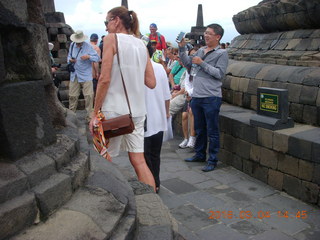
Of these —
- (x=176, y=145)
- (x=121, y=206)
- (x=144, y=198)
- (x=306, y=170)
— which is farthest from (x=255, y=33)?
(x=121, y=206)

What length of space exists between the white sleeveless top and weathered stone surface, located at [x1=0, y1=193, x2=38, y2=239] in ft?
4.61

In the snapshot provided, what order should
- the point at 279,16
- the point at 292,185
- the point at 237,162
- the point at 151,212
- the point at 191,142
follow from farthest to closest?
the point at 279,16 → the point at 191,142 → the point at 237,162 → the point at 292,185 → the point at 151,212

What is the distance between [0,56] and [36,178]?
2.33ft

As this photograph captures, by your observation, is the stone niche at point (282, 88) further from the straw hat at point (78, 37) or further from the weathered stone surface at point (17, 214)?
the straw hat at point (78, 37)

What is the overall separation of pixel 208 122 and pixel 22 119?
11.2 feet

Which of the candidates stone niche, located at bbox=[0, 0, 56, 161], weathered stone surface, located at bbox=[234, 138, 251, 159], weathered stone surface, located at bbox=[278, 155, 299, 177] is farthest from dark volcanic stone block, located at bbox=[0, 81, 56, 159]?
weathered stone surface, located at bbox=[234, 138, 251, 159]

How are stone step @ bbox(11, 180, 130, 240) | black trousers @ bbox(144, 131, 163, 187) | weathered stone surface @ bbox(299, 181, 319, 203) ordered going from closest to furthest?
stone step @ bbox(11, 180, 130, 240) < black trousers @ bbox(144, 131, 163, 187) < weathered stone surface @ bbox(299, 181, 319, 203)

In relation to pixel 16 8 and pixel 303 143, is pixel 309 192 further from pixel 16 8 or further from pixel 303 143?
pixel 16 8

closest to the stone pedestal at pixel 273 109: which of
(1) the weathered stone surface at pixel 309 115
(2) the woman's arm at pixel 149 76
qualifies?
(1) the weathered stone surface at pixel 309 115

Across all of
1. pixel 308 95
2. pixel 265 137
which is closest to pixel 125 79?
pixel 265 137

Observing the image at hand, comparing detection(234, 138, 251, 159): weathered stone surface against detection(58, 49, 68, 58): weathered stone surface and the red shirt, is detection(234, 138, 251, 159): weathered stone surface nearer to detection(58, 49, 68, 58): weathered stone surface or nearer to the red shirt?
the red shirt

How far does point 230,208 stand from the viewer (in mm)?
3945

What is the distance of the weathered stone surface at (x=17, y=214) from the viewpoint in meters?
1.69

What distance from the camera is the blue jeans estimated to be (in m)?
5.01
